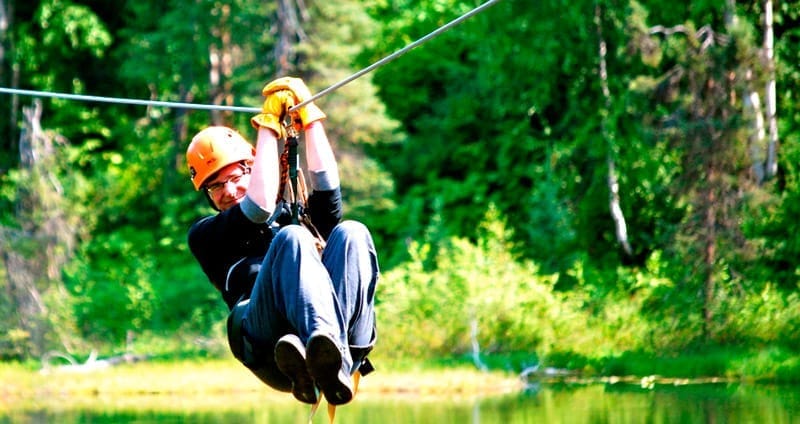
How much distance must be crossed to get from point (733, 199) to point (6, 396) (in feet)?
30.8

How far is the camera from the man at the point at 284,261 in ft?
17.8

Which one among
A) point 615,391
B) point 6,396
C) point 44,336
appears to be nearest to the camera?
point 615,391

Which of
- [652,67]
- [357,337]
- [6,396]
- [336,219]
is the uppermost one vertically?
[652,67]

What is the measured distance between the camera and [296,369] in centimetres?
546

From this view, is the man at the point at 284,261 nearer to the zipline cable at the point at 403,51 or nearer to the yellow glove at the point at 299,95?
the yellow glove at the point at 299,95

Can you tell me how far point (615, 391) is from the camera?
16078 millimetres

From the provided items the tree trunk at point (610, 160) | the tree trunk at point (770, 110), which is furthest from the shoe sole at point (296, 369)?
the tree trunk at point (610, 160)

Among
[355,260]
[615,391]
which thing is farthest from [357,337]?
[615,391]

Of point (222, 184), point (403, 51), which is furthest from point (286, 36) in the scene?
point (403, 51)

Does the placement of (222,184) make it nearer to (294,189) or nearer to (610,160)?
(294,189)

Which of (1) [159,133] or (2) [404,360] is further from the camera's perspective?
(1) [159,133]

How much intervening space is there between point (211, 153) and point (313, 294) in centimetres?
97

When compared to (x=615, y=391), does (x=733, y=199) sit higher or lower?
higher

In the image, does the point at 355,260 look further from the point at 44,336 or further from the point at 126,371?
the point at 44,336
